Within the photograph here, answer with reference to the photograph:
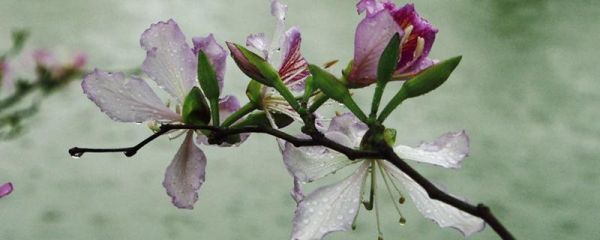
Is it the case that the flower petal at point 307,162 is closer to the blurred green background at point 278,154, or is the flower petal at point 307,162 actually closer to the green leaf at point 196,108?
the green leaf at point 196,108

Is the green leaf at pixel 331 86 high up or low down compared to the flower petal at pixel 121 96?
up

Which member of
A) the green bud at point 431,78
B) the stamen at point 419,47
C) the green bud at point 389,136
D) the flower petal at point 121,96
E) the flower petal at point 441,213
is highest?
the stamen at point 419,47

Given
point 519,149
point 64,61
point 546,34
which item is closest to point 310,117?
point 64,61

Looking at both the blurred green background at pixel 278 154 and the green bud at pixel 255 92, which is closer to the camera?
the green bud at pixel 255 92

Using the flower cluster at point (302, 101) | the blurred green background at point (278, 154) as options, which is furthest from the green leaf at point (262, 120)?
the blurred green background at point (278, 154)

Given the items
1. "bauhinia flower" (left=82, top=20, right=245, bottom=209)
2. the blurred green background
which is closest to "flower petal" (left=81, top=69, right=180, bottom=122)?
"bauhinia flower" (left=82, top=20, right=245, bottom=209)

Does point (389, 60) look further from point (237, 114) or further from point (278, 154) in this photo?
point (278, 154)
